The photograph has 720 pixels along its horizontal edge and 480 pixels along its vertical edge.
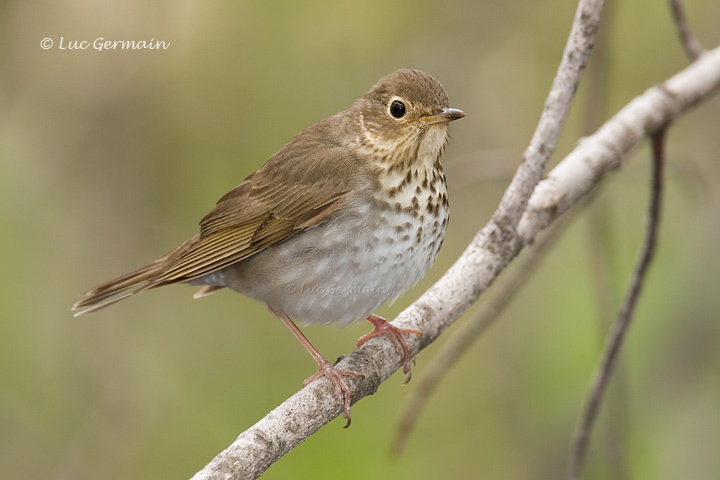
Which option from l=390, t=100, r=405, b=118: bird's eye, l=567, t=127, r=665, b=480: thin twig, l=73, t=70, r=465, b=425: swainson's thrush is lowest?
l=567, t=127, r=665, b=480: thin twig

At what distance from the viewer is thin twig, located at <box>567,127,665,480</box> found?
12.6 feet

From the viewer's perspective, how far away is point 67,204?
5242 mm

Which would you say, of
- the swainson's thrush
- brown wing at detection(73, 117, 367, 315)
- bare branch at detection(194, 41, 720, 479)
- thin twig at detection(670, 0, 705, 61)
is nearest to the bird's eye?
the swainson's thrush

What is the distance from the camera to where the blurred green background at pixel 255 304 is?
4391 millimetres

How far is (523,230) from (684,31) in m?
1.41

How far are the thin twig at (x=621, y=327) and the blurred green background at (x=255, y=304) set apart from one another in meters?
0.24

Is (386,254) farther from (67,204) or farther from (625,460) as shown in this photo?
(67,204)

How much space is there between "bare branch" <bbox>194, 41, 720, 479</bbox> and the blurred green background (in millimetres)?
499

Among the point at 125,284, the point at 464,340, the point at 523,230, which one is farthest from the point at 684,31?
the point at 125,284

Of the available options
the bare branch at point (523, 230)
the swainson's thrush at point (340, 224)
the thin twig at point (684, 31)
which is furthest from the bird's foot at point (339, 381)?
the thin twig at point (684, 31)

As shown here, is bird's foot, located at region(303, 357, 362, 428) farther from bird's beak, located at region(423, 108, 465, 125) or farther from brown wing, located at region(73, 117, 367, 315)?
bird's beak, located at region(423, 108, 465, 125)

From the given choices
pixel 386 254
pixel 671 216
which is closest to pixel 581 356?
pixel 386 254

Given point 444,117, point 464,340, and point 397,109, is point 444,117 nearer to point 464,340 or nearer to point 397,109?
point 397,109

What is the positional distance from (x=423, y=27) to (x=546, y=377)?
2540mm
